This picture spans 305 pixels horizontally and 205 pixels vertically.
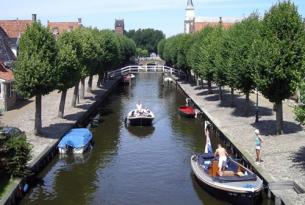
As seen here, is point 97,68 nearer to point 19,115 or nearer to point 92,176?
point 19,115

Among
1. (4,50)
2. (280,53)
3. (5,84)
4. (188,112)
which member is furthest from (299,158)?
(4,50)

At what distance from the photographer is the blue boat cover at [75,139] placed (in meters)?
40.6

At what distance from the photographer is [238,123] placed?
156 feet

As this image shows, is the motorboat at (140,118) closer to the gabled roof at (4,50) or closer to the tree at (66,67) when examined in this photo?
the tree at (66,67)

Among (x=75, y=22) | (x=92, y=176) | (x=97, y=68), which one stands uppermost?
(x=75, y=22)

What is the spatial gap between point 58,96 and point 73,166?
34035 millimetres

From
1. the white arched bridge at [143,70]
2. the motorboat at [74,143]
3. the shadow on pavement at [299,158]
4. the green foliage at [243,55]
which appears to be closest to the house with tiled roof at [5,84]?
the motorboat at [74,143]

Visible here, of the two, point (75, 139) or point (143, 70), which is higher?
point (143, 70)

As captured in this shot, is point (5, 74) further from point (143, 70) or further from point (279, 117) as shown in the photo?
point (143, 70)

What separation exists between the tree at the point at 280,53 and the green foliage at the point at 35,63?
16.2m

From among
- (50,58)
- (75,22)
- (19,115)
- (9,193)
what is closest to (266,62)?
(50,58)

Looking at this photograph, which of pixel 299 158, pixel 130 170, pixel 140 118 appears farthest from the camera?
pixel 140 118

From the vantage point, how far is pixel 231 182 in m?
28.3

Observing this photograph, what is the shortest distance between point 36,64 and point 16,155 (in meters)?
12.6
